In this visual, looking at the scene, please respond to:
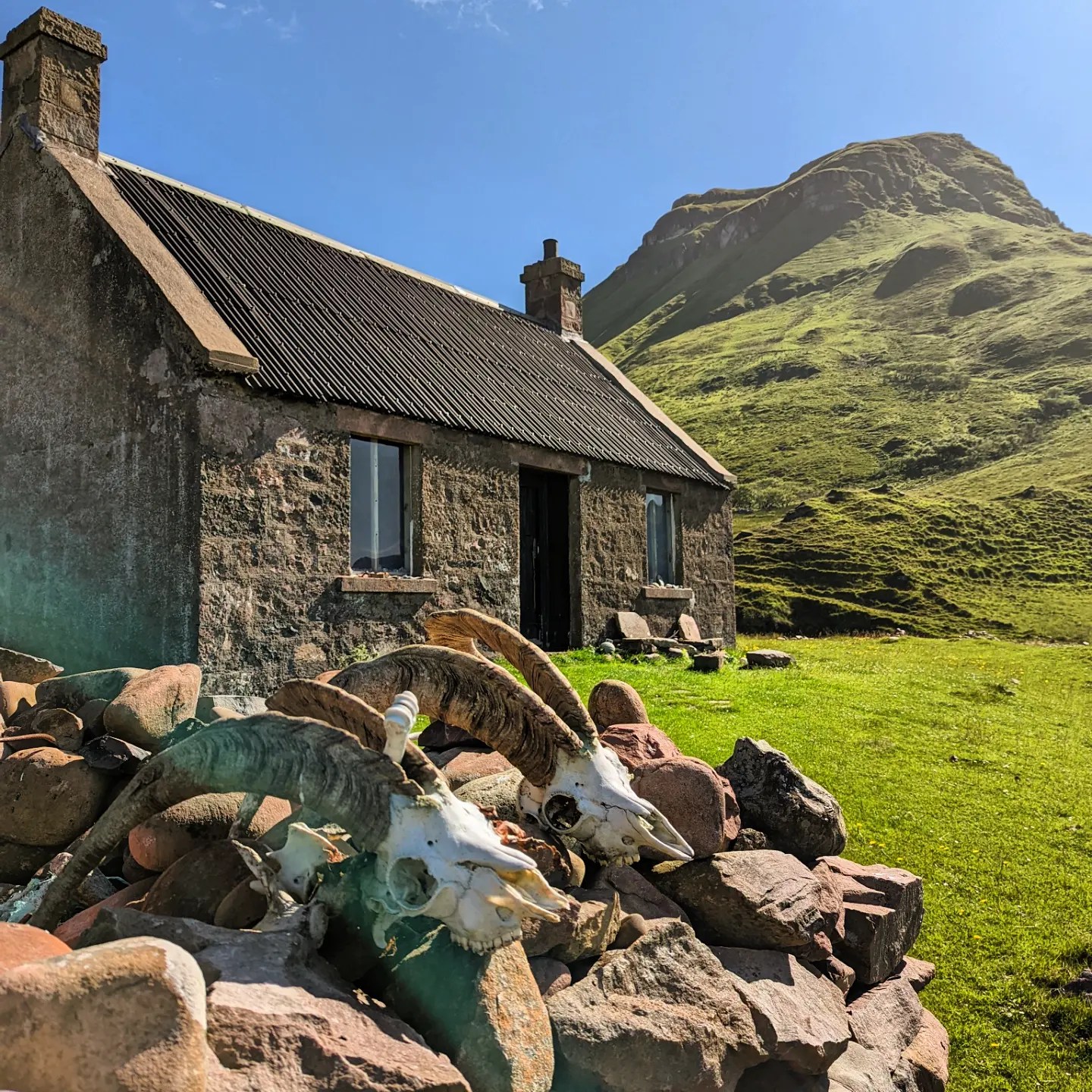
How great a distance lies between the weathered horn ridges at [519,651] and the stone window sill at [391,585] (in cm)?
683

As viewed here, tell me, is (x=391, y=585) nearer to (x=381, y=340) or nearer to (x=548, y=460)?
(x=548, y=460)

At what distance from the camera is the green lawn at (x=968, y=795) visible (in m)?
5.58

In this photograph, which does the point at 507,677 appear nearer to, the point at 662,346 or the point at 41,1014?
the point at 41,1014

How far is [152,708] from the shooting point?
19.8ft

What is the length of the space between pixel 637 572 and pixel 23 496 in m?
10.1

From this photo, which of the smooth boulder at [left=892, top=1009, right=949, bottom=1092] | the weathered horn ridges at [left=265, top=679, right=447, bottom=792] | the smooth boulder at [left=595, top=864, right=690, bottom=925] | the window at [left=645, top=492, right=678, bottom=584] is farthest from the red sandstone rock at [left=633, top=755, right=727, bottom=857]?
the window at [left=645, top=492, right=678, bottom=584]

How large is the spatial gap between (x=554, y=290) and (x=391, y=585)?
11418 mm

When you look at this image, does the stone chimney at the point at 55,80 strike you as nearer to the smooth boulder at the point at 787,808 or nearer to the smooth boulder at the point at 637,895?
the smooth boulder at the point at 787,808

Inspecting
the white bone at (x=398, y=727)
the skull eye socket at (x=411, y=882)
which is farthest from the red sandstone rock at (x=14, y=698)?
the skull eye socket at (x=411, y=882)

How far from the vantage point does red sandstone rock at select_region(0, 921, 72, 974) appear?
2.97 m

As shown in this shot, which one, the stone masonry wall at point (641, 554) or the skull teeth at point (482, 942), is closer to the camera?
the skull teeth at point (482, 942)

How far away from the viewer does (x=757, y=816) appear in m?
6.05

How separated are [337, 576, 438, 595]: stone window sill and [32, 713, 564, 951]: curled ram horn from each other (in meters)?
8.42

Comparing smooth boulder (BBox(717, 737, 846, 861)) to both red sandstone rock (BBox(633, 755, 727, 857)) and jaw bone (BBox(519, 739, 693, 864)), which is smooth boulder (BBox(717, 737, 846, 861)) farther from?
jaw bone (BBox(519, 739, 693, 864))
